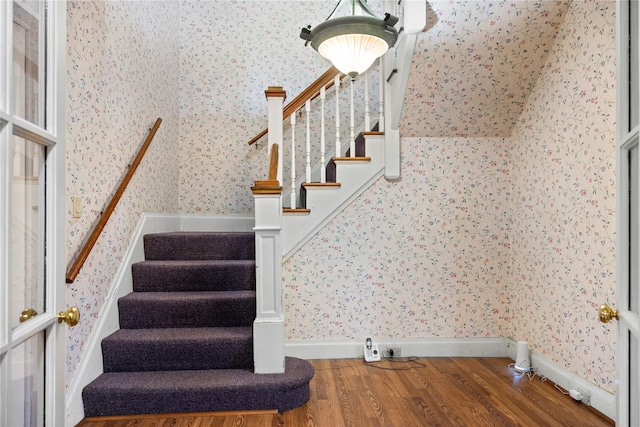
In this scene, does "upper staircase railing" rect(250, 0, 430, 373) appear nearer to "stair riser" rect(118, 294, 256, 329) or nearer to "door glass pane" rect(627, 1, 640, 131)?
"stair riser" rect(118, 294, 256, 329)

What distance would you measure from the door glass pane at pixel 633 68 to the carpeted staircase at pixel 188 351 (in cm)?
195

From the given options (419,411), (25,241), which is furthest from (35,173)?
(419,411)

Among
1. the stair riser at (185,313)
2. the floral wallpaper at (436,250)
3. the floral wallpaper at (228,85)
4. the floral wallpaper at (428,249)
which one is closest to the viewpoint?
the stair riser at (185,313)

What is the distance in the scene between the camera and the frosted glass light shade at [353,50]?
6.50 ft

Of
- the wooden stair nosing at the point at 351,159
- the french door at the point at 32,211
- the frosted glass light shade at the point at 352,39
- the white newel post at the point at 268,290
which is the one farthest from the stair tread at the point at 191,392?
the frosted glass light shade at the point at 352,39

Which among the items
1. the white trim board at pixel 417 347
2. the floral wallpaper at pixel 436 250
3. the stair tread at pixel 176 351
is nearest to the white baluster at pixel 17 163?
the stair tread at pixel 176 351

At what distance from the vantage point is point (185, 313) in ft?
8.48

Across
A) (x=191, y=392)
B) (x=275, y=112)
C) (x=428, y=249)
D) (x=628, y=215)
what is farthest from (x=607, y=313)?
(x=275, y=112)

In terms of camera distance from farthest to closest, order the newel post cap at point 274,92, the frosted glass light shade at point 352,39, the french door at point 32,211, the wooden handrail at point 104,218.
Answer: the newel post cap at point 274,92
the wooden handrail at point 104,218
the frosted glass light shade at point 352,39
the french door at point 32,211

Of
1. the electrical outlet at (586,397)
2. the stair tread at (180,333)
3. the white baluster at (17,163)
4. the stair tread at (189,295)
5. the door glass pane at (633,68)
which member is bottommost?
the electrical outlet at (586,397)

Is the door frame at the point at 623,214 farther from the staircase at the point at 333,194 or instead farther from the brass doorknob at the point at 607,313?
the staircase at the point at 333,194

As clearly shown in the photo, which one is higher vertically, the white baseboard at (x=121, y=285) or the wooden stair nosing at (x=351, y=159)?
the wooden stair nosing at (x=351, y=159)

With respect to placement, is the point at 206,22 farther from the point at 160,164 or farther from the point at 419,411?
the point at 419,411

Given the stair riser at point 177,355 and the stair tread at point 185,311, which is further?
the stair tread at point 185,311
